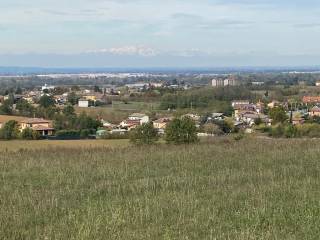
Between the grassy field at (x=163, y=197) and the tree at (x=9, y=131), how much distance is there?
24.0 metres

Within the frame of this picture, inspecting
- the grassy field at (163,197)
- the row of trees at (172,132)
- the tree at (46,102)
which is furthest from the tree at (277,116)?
the grassy field at (163,197)

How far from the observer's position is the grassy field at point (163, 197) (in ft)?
18.8

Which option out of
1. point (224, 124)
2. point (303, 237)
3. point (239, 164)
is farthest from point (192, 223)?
point (224, 124)

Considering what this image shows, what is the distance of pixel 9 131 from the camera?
3603 centimetres

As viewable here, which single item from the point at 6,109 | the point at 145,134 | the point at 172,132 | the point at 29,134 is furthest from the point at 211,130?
the point at 6,109

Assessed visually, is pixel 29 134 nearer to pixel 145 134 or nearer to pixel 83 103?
pixel 145 134

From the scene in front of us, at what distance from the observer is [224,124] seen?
43.3 meters

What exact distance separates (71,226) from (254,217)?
76.4 inches

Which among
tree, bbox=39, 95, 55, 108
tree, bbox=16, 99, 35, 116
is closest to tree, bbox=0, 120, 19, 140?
Answer: tree, bbox=16, 99, 35, 116

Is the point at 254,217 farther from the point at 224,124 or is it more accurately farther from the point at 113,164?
the point at 224,124

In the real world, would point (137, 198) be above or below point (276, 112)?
above

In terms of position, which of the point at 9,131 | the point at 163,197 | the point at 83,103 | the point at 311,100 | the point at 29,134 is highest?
the point at 163,197

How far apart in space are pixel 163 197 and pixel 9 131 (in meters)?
30.1

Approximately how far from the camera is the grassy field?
5.72 m
